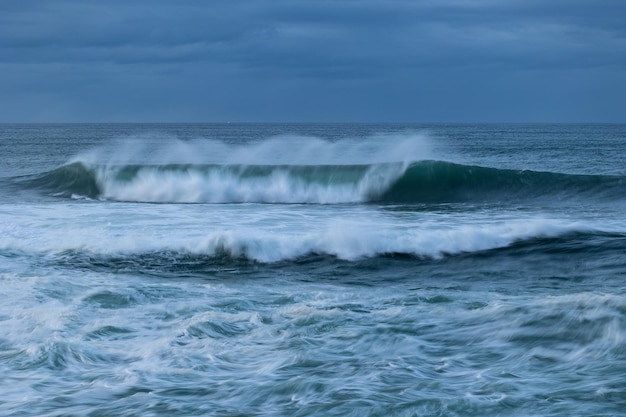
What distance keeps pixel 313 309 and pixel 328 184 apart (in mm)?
16145

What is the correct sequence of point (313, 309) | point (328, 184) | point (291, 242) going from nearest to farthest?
point (313, 309), point (291, 242), point (328, 184)

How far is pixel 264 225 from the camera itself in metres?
15.6

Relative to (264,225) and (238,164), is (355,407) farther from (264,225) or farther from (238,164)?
(238,164)

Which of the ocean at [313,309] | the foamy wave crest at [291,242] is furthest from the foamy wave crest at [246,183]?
the foamy wave crest at [291,242]

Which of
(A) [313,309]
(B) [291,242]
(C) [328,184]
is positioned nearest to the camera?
(A) [313,309]

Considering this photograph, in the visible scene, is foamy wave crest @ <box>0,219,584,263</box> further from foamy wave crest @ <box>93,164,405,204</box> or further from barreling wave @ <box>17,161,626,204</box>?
foamy wave crest @ <box>93,164,405,204</box>

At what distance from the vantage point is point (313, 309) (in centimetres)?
865

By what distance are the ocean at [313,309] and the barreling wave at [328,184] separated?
2320 millimetres

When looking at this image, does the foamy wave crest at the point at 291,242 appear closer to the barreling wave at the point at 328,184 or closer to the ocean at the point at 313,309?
the ocean at the point at 313,309

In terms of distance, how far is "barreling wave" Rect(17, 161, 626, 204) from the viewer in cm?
2328

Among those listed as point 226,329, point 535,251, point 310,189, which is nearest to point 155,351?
point 226,329

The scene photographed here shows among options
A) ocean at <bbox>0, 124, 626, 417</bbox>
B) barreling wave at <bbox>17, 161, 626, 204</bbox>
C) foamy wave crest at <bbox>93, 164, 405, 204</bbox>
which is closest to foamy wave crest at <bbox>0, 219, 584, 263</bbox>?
ocean at <bbox>0, 124, 626, 417</bbox>

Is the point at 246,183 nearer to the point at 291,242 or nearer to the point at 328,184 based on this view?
the point at 328,184

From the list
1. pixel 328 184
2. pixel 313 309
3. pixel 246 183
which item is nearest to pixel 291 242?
pixel 313 309
